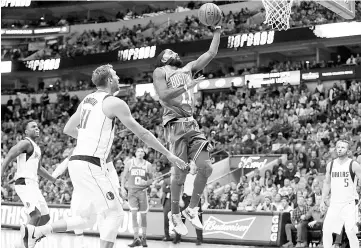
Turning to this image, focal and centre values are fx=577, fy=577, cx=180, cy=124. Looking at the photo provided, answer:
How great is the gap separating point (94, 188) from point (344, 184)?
19.2 ft

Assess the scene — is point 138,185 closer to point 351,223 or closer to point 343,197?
point 343,197

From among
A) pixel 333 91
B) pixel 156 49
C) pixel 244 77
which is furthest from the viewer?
pixel 156 49

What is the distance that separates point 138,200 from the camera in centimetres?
1401

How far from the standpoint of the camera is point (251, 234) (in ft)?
47.5

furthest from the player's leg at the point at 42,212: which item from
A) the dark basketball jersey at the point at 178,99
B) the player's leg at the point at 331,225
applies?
the player's leg at the point at 331,225

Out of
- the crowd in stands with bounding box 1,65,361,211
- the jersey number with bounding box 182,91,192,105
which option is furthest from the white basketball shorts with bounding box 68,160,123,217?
the crowd in stands with bounding box 1,65,361,211

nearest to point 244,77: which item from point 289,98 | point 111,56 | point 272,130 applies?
point 289,98

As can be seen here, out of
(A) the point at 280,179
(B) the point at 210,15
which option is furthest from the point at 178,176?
(A) the point at 280,179

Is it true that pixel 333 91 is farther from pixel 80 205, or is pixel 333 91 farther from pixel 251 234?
pixel 80 205

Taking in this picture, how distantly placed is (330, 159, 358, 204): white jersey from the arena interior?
2533 millimetres

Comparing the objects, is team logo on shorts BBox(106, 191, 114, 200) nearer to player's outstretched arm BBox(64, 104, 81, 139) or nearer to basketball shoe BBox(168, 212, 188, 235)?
player's outstretched arm BBox(64, 104, 81, 139)

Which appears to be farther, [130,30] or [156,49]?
[130,30]

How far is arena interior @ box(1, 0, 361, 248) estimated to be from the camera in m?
15.5

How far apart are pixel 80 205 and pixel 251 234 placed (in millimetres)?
8648
